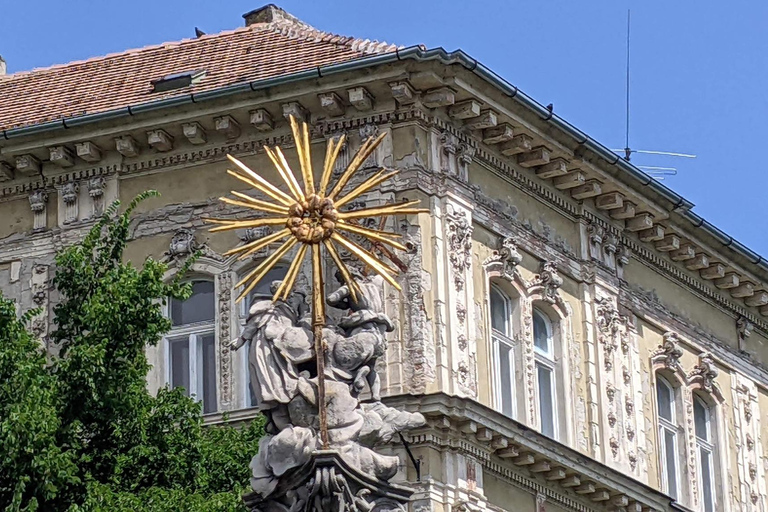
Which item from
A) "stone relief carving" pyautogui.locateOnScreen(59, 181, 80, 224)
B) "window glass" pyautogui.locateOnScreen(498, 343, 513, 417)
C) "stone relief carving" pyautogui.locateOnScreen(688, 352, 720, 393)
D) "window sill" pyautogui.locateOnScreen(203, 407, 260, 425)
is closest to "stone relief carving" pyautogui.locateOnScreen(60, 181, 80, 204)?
"stone relief carving" pyautogui.locateOnScreen(59, 181, 80, 224)

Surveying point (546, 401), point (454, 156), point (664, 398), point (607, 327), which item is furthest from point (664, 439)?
point (454, 156)

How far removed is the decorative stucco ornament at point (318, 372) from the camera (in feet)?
64.2

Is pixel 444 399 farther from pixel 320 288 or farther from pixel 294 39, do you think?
pixel 320 288

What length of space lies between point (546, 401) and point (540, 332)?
0.80 metres

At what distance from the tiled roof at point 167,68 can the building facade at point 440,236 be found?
0.16ft

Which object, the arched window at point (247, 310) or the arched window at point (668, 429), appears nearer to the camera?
the arched window at point (247, 310)

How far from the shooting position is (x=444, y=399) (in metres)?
27.7

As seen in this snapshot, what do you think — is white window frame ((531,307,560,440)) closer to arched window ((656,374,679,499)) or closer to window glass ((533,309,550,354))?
window glass ((533,309,550,354))

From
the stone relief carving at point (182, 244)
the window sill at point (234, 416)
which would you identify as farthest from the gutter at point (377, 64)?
the window sill at point (234, 416)

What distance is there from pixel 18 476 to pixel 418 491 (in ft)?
16.9

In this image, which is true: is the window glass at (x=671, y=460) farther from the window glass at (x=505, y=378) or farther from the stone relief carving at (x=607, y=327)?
the window glass at (x=505, y=378)

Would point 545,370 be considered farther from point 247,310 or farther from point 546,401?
point 247,310

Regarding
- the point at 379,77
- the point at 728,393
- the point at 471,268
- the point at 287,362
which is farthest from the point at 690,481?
the point at 287,362

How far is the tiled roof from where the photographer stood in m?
30.4
